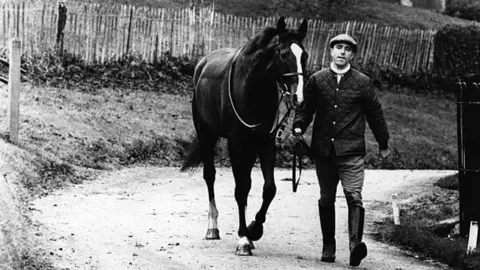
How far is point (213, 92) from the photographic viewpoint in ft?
35.5

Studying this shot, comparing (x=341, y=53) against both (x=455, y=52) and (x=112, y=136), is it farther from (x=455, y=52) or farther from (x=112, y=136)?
(x=455, y=52)

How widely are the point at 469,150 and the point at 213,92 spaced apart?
9.25 feet

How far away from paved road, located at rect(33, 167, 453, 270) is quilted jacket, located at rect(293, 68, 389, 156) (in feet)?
3.59

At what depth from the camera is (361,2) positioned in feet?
126

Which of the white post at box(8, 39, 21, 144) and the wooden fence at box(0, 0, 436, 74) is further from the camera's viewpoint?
the wooden fence at box(0, 0, 436, 74)

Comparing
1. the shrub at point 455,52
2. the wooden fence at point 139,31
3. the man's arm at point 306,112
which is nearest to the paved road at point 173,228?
the man's arm at point 306,112

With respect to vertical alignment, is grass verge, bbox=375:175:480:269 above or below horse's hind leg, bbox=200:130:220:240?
below

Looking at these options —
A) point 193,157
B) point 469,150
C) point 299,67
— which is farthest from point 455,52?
point 299,67

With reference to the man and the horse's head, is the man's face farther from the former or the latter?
the horse's head

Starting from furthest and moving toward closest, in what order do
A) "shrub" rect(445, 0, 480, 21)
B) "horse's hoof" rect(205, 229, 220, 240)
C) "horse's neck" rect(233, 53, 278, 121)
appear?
"shrub" rect(445, 0, 480, 21) < "horse's hoof" rect(205, 229, 220, 240) < "horse's neck" rect(233, 53, 278, 121)

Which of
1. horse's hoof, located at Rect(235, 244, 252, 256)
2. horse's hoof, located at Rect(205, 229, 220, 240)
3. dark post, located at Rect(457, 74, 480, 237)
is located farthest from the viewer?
dark post, located at Rect(457, 74, 480, 237)

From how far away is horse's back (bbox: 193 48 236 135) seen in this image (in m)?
10.3

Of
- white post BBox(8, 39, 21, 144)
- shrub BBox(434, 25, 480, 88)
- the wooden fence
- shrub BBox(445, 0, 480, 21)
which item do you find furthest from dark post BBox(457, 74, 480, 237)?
shrub BBox(445, 0, 480, 21)

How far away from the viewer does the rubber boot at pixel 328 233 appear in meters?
9.20
